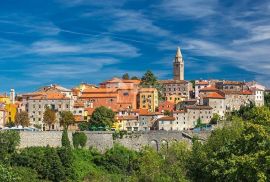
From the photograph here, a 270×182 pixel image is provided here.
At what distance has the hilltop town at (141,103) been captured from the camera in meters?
78.3

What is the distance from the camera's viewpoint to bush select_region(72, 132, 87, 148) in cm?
5731

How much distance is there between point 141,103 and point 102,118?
15.2 m

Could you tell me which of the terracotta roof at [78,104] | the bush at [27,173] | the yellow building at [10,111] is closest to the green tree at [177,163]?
the bush at [27,173]

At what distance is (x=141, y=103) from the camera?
86250mm

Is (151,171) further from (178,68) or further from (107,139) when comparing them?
(178,68)

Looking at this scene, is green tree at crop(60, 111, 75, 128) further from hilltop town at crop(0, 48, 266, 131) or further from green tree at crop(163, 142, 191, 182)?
green tree at crop(163, 142, 191, 182)

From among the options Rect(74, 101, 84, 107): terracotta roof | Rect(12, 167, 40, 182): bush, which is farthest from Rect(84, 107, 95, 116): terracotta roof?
Rect(12, 167, 40, 182): bush

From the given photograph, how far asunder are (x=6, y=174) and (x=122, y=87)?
6890 cm

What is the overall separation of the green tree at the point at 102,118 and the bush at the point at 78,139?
527 inches

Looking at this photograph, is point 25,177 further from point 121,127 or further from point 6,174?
point 121,127

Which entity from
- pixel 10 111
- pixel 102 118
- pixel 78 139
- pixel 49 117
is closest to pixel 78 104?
pixel 49 117

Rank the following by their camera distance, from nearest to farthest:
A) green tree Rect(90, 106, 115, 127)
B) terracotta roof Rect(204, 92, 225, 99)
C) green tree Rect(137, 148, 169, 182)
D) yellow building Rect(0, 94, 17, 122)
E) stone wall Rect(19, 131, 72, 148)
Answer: green tree Rect(137, 148, 169, 182), stone wall Rect(19, 131, 72, 148), green tree Rect(90, 106, 115, 127), yellow building Rect(0, 94, 17, 122), terracotta roof Rect(204, 92, 225, 99)

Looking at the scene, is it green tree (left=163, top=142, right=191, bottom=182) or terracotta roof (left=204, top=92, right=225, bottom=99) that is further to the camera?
terracotta roof (left=204, top=92, right=225, bottom=99)

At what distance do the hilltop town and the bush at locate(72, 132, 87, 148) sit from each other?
50.8 ft
